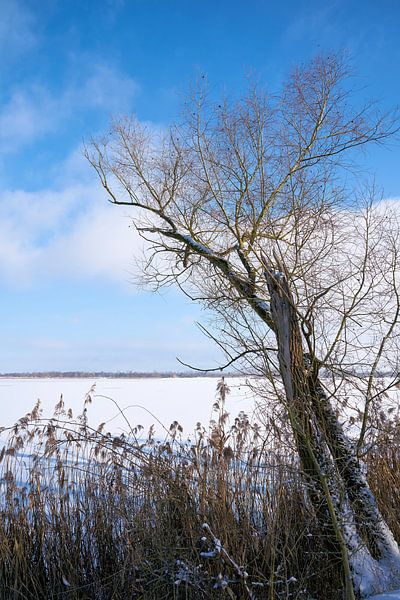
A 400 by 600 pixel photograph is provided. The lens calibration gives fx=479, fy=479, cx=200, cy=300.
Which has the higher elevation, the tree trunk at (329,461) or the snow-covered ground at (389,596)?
the tree trunk at (329,461)

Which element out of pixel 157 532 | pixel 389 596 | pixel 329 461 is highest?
pixel 329 461

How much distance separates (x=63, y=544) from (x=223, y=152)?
4481 millimetres

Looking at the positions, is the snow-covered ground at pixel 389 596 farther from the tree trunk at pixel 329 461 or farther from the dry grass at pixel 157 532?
the dry grass at pixel 157 532

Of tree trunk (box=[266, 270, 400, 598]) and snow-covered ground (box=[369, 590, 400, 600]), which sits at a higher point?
tree trunk (box=[266, 270, 400, 598])

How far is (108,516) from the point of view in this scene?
3.60m

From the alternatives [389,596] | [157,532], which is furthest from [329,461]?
[157,532]

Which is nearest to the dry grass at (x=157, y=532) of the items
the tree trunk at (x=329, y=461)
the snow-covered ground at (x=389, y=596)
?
the tree trunk at (x=329, y=461)

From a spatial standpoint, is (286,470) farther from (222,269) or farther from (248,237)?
(248,237)

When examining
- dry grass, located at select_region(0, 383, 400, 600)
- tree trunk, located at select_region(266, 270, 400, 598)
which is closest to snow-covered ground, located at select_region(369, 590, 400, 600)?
tree trunk, located at select_region(266, 270, 400, 598)

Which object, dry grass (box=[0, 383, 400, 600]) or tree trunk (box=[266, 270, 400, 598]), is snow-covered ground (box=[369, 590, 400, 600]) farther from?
dry grass (box=[0, 383, 400, 600])

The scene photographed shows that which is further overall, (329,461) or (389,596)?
(329,461)

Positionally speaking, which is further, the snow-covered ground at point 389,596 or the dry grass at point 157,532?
the dry grass at point 157,532

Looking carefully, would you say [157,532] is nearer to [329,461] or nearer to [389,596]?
[329,461]

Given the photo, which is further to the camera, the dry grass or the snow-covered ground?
the dry grass
